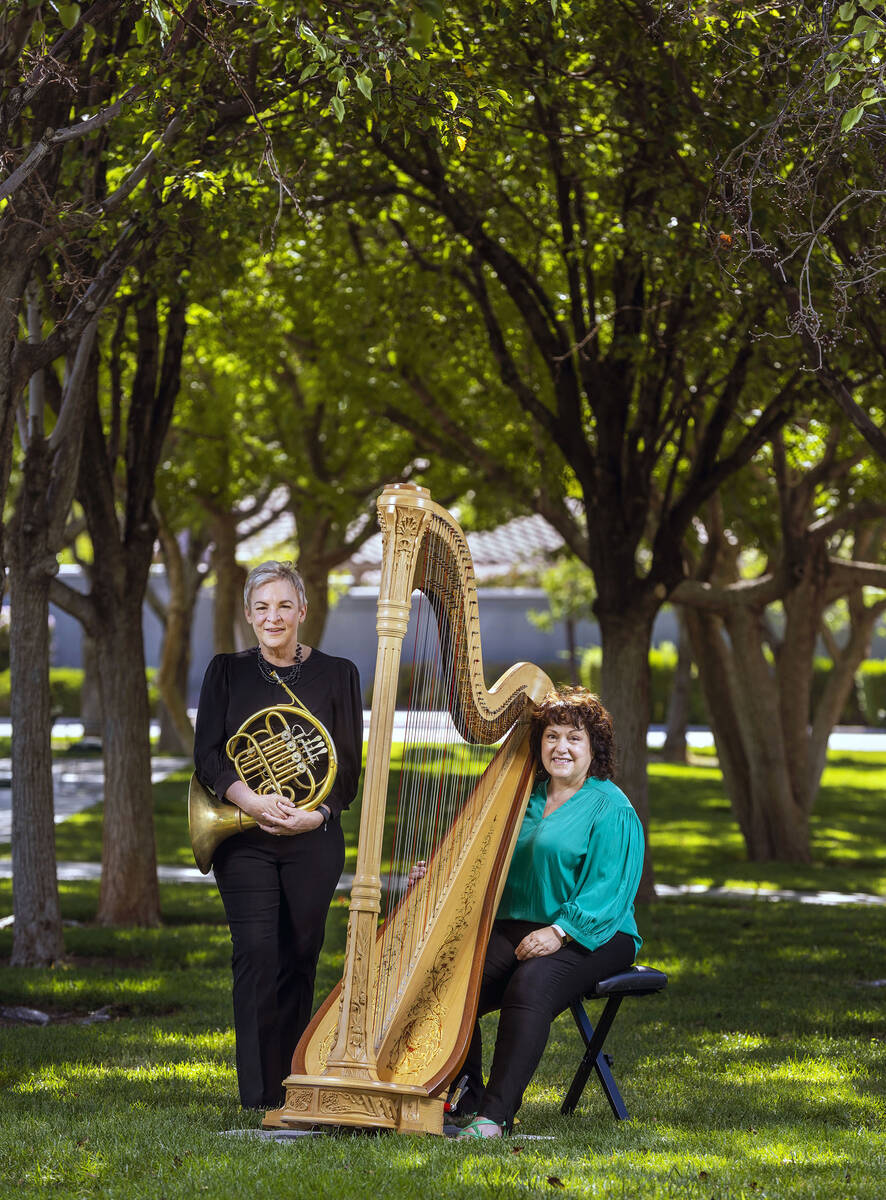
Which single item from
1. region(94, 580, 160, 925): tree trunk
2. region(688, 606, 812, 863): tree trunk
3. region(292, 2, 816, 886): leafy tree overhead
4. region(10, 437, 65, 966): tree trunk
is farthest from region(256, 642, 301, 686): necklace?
region(688, 606, 812, 863): tree trunk

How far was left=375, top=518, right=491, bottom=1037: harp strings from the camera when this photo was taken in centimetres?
474

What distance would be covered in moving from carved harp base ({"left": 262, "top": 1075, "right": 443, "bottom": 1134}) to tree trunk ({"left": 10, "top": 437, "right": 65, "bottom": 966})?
455 centimetres

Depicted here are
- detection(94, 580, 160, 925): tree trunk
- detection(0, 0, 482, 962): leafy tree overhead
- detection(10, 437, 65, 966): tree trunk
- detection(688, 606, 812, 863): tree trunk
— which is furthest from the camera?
detection(688, 606, 812, 863): tree trunk

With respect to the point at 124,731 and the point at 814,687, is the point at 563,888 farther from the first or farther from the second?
the point at 814,687

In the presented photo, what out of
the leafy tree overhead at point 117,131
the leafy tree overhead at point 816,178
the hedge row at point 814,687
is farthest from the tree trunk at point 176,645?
the leafy tree overhead at point 816,178

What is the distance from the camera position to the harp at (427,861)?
422cm

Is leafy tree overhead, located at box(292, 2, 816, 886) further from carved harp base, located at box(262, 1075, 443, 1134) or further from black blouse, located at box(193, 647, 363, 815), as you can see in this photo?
carved harp base, located at box(262, 1075, 443, 1134)

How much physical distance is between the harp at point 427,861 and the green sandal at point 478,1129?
0.21m

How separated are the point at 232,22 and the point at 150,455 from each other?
400 centimetres

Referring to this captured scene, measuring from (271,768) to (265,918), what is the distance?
533 millimetres

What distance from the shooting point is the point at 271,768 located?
4992mm

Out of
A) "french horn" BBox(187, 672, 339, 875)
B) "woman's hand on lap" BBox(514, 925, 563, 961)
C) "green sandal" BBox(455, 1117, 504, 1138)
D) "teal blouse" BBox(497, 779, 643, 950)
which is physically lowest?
"green sandal" BBox(455, 1117, 504, 1138)

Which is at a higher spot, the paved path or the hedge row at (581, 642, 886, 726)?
the hedge row at (581, 642, 886, 726)

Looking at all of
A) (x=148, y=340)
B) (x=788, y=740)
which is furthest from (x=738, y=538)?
(x=148, y=340)
